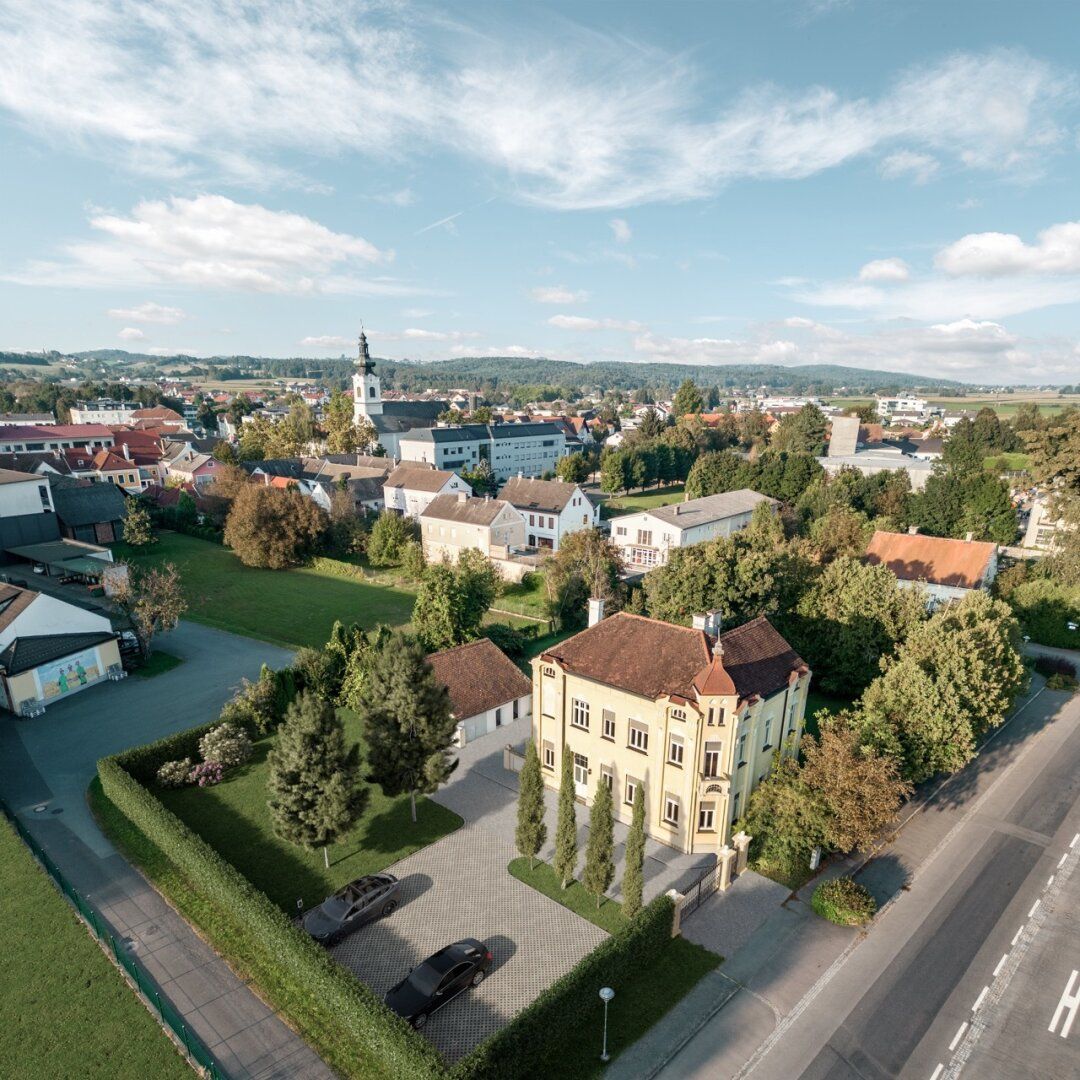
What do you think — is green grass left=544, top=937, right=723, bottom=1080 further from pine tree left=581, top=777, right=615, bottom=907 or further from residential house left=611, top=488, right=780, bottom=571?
residential house left=611, top=488, right=780, bottom=571

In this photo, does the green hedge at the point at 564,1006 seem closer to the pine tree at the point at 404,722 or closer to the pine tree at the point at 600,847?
the pine tree at the point at 600,847

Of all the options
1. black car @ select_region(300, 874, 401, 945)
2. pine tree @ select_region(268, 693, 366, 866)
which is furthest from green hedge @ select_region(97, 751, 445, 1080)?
pine tree @ select_region(268, 693, 366, 866)

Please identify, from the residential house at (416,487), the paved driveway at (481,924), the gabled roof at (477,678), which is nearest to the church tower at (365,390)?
the residential house at (416,487)

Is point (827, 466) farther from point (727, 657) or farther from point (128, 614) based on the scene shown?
point (128, 614)

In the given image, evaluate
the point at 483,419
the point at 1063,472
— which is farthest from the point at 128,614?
the point at 483,419

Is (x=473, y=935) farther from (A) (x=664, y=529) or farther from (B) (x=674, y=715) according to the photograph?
(A) (x=664, y=529)

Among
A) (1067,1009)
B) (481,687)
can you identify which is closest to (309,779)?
(481,687)
